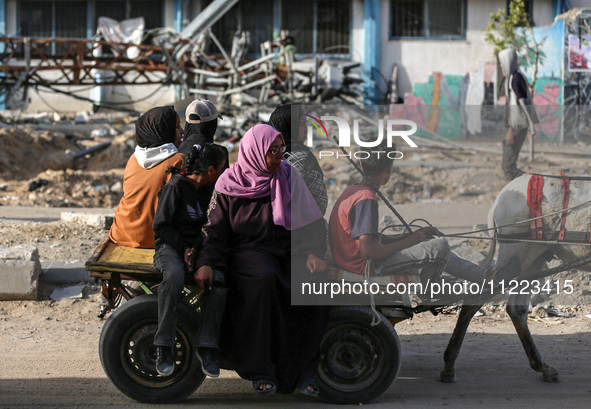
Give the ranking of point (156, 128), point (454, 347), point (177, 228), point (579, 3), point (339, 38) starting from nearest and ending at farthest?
point (177, 228)
point (156, 128)
point (454, 347)
point (339, 38)
point (579, 3)

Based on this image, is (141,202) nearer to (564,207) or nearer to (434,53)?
(564,207)

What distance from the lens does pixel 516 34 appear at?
64.2ft

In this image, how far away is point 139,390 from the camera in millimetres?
4438

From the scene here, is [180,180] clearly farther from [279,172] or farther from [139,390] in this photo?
[139,390]

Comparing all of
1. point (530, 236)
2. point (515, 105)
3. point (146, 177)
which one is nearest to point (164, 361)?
point (146, 177)

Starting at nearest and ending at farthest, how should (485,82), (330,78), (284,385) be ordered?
(284,385) → (330,78) → (485,82)

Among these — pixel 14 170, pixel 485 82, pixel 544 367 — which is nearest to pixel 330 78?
pixel 485 82

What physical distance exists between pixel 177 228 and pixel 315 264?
0.84 m

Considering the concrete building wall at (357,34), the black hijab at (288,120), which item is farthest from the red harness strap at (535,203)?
the concrete building wall at (357,34)

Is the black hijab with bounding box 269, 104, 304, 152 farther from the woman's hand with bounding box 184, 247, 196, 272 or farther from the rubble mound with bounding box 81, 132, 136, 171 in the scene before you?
the rubble mound with bounding box 81, 132, 136, 171

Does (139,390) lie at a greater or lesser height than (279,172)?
lesser

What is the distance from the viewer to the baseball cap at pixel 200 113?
5512mm

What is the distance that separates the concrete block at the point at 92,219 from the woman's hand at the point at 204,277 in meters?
4.90

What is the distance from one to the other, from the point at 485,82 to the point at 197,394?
17.3 m
